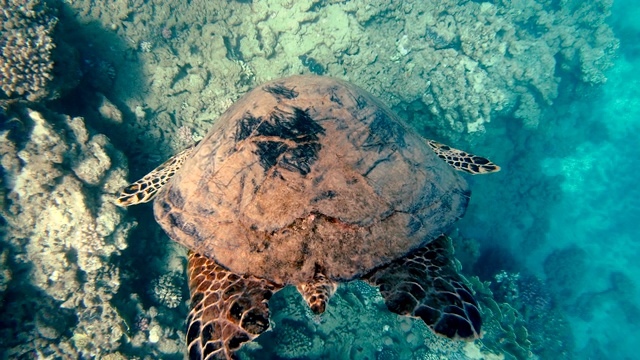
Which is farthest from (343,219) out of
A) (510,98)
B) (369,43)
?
(510,98)

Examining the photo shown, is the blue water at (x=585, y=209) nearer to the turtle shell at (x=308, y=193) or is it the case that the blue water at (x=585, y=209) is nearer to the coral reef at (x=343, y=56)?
the coral reef at (x=343, y=56)

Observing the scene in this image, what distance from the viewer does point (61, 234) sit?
4859 millimetres

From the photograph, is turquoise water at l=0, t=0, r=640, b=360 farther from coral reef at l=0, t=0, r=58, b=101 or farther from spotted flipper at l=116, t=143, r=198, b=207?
spotted flipper at l=116, t=143, r=198, b=207

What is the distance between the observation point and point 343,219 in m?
2.47

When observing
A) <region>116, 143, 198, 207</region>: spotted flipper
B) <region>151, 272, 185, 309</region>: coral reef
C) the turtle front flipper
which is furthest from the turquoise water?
the turtle front flipper

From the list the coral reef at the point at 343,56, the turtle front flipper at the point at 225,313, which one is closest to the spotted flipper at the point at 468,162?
the turtle front flipper at the point at 225,313

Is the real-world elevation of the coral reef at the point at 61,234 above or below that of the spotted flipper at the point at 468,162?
below

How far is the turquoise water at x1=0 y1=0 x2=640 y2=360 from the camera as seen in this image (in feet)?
16.0

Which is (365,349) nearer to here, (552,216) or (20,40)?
(20,40)

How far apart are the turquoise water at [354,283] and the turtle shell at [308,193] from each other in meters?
3.53

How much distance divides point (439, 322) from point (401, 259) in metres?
0.62

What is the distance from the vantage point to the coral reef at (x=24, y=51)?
5.05m

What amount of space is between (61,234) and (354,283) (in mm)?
6177

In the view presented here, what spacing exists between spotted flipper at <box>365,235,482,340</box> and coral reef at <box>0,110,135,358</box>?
5.01m
